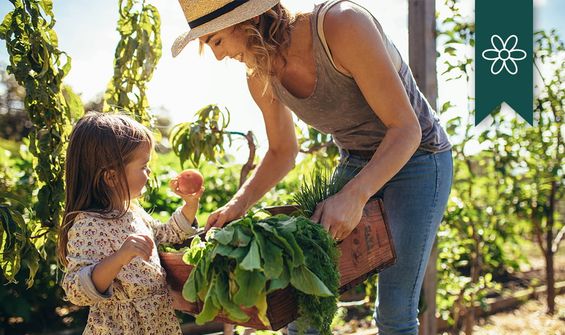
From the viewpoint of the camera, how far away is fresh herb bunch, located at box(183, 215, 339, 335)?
1.62 m

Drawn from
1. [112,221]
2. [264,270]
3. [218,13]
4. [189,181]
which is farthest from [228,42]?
[264,270]

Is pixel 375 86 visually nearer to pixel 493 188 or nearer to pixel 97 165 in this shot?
pixel 97 165

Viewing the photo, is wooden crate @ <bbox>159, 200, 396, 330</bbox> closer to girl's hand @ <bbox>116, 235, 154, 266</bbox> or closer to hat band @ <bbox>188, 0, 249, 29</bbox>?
girl's hand @ <bbox>116, 235, 154, 266</bbox>

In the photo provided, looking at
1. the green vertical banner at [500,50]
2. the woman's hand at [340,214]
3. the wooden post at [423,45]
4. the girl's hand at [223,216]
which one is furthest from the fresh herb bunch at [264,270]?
the green vertical banner at [500,50]

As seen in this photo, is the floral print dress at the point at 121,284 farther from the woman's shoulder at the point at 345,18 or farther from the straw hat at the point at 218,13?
the woman's shoulder at the point at 345,18

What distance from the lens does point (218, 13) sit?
6.78ft

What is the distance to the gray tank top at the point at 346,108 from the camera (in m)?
2.13

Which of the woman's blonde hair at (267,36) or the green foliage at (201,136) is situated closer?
the woman's blonde hair at (267,36)

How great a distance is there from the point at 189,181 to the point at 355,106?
25.4 inches

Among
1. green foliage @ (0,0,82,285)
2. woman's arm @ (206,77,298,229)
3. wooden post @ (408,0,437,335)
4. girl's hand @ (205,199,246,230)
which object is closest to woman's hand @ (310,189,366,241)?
girl's hand @ (205,199,246,230)

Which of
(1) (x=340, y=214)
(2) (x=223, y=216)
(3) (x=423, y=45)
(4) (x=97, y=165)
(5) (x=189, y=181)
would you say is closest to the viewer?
(1) (x=340, y=214)

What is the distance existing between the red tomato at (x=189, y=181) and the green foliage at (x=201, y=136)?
19.6 inches

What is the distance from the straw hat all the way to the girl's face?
1.27 feet

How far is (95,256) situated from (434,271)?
1.91m
